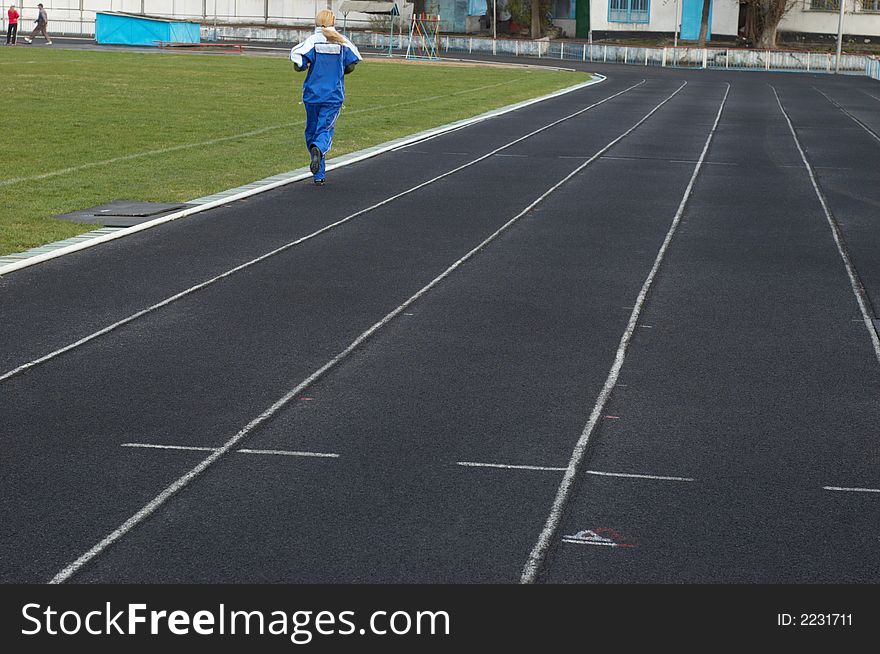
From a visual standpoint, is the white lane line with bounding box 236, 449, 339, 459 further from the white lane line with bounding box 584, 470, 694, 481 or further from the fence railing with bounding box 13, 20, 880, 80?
the fence railing with bounding box 13, 20, 880, 80

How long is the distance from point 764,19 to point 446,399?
7137cm

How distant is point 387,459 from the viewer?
6184 mm

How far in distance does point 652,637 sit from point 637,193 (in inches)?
465

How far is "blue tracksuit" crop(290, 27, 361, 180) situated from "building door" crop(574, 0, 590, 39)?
68347 mm

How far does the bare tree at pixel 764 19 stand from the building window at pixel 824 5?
1.53 metres

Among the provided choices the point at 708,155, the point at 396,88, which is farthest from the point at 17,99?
the point at 708,155

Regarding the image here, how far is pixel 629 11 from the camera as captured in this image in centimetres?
7938

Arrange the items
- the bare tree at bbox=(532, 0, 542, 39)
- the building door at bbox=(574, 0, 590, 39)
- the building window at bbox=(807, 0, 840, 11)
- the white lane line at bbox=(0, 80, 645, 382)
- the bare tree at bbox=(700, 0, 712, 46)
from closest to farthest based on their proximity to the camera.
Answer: the white lane line at bbox=(0, 80, 645, 382) < the bare tree at bbox=(700, 0, 712, 46) < the building window at bbox=(807, 0, 840, 11) < the bare tree at bbox=(532, 0, 542, 39) < the building door at bbox=(574, 0, 590, 39)

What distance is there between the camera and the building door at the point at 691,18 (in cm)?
7788

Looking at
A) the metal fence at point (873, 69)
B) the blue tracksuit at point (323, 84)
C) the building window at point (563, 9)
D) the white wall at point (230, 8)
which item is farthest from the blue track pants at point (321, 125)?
the white wall at point (230, 8)

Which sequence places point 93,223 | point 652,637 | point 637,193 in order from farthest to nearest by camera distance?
point 637,193
point 93,223
point 652,637

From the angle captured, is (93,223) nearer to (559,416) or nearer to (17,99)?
(559,416)

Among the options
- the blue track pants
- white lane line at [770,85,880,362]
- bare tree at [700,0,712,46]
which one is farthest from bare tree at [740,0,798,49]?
the blue track pants

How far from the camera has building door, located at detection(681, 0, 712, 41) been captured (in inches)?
3066
